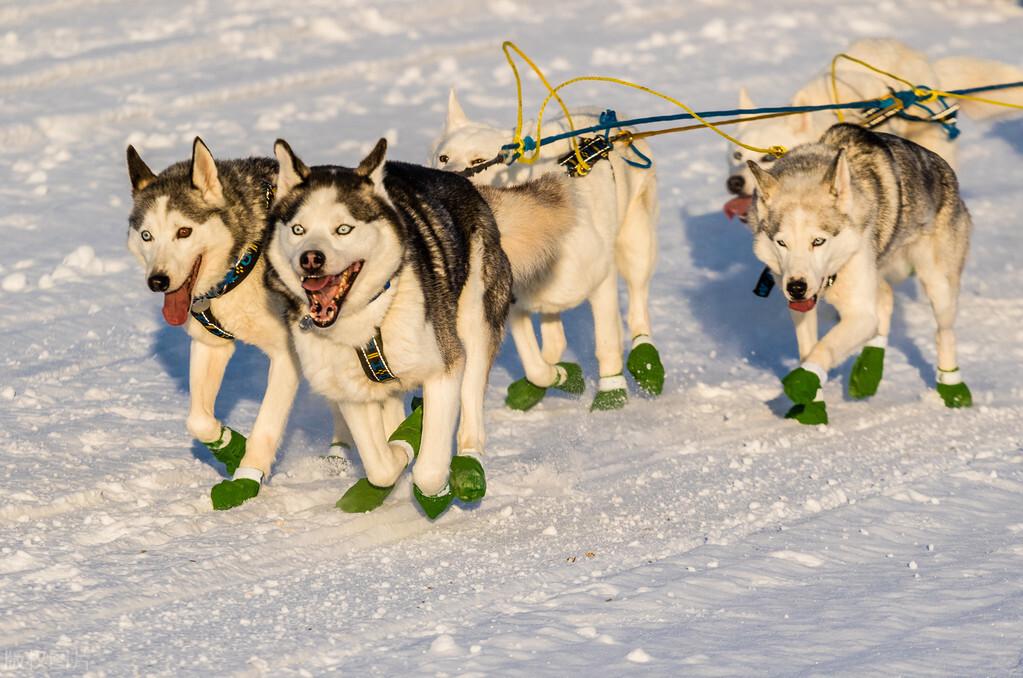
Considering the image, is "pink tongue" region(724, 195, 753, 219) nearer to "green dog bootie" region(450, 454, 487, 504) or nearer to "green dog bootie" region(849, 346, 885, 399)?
"green dog bootie" region(849, 346, 885, 399)

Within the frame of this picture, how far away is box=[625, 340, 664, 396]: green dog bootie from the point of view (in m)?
6.75

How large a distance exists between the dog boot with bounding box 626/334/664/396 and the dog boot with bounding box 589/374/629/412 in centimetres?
8

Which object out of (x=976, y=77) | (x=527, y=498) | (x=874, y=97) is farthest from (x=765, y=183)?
(x=976, y=77)

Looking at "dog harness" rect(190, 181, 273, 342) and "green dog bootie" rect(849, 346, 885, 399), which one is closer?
"dog harness" rect(190, 181, 273, 342)

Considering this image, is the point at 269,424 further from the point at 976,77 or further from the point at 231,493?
the point at 976,77

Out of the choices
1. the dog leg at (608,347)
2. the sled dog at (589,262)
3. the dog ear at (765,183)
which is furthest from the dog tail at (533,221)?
the dog ear at (765,183)

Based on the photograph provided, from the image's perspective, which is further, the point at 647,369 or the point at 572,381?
the point at 572,381

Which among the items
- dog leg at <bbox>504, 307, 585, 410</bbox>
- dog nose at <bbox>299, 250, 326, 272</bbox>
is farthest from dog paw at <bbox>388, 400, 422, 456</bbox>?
dog leg at <bbox>504, 307, 585, 410</bbox>

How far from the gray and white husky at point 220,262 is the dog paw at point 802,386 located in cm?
211

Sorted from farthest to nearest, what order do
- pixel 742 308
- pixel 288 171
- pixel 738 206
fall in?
1. pixel 742 308
2. pixel 738 206
3. pixel 288 171

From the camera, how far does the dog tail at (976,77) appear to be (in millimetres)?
9141

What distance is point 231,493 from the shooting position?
5.14 metres

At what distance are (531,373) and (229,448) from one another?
1569mm

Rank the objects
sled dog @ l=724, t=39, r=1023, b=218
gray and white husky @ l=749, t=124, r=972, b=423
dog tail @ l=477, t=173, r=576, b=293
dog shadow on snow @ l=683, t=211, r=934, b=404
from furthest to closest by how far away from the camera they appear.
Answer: sled dog @ l=724, t=39, r=1023, b=218 < dog shadow on snow @ l=683, t=211, r=934, b=404 < gray and white husky @ l=749, t=124, r=972, b=423 < dog tail @ l=477, t=173, r=576, b=293
